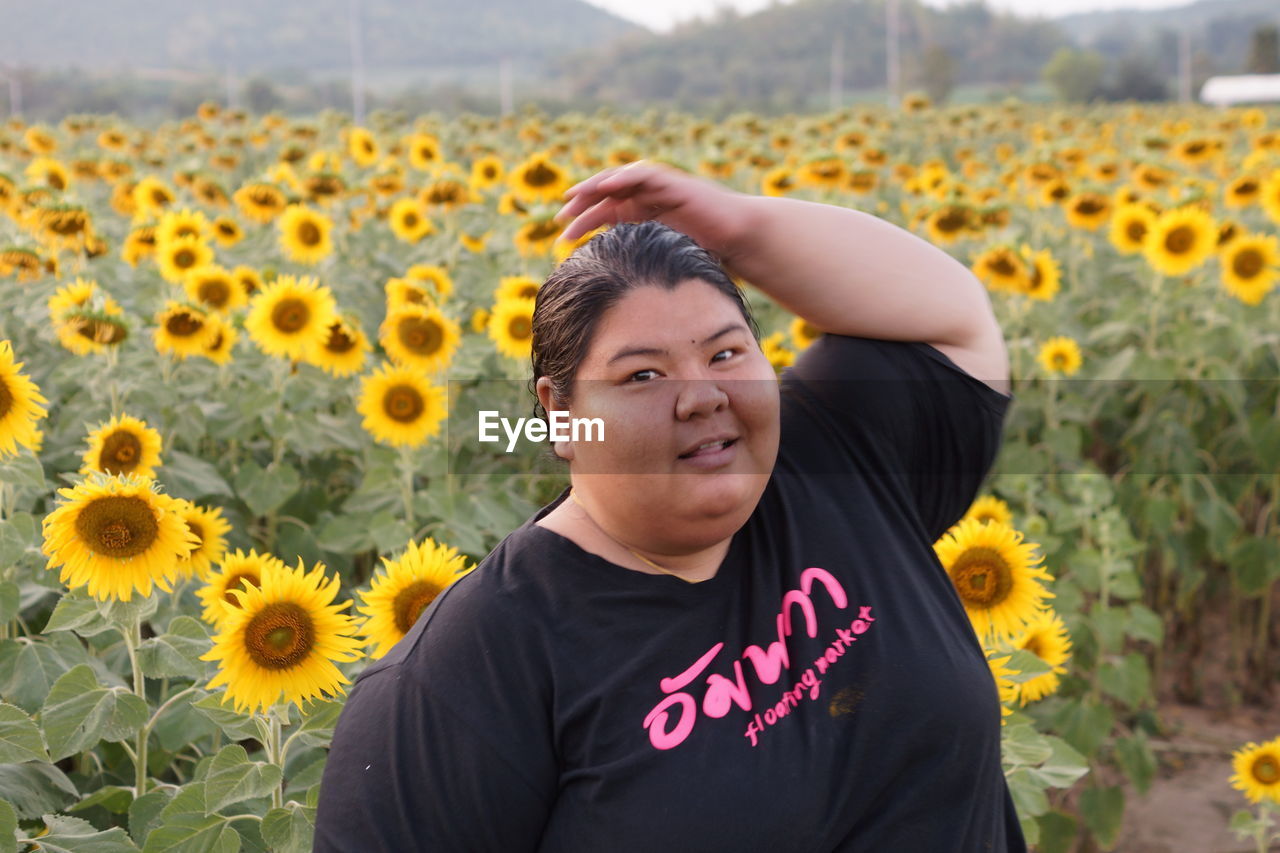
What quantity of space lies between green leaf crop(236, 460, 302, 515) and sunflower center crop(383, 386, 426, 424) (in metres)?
0.32

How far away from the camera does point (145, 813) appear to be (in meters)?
1.95

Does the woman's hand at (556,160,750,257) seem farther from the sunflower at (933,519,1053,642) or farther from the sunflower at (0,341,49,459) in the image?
the sunflower at (0,341,49,459)

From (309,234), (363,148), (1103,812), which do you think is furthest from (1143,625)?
(363,148)

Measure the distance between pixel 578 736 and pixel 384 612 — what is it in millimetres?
646

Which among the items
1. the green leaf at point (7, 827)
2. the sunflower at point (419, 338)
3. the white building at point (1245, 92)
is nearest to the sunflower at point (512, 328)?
the sunflower at point (419, 338)

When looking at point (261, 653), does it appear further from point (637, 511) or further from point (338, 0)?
point (338, 0)

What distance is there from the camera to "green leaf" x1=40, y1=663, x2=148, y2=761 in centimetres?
186

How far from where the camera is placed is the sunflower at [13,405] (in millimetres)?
2197

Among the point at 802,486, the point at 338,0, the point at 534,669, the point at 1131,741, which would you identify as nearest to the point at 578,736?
the point at 534,669

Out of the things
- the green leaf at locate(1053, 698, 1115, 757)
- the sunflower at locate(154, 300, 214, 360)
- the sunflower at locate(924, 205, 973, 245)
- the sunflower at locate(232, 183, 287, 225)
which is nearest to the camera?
the sunflower at locate(154, 300, 214, 360)

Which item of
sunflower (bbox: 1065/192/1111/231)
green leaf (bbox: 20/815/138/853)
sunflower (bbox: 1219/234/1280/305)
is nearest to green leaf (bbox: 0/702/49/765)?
green leaf (bbox: 20/815/138/853)

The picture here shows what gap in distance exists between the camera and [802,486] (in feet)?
5.70

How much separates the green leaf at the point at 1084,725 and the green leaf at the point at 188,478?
2251 millimetres

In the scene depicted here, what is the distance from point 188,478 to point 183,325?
48 cm
